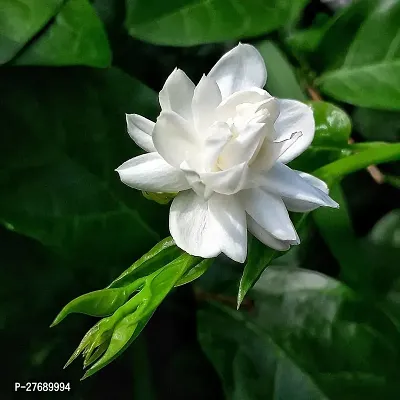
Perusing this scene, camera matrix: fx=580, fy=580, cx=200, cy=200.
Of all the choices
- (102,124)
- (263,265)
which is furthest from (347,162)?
(102,124)

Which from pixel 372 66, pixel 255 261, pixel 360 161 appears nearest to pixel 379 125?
pixel 372 66

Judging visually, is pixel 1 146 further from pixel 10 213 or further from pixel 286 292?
pixel 286 292

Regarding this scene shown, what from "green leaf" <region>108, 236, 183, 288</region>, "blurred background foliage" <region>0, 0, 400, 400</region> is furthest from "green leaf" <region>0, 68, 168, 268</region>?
"green leaf" <region>108, 236, 183, 288</region>

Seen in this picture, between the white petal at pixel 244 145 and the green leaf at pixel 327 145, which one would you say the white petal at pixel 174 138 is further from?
the green leaf at pixel 327 145

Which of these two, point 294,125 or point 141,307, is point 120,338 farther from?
point 294,125

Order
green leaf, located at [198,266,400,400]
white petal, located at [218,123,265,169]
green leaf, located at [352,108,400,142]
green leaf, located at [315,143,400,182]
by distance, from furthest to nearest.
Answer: green leaf, located at [352,108,400,142]
green leaf, located at [198,266,400,400]
green leaf, located at [315,143,400,182]
white petal, located at [218,123,265,169]

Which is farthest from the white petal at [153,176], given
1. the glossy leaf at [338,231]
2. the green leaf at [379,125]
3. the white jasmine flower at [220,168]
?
the green leaf at [379,125]

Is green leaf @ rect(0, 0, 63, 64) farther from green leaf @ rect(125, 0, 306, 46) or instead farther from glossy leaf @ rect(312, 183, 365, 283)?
glossy leaf @ rect(312, 183, 365, 283)
